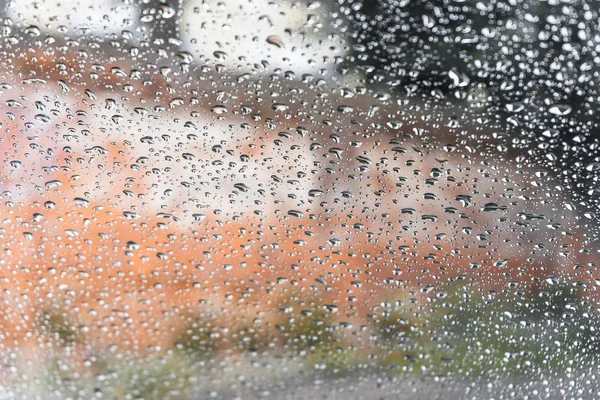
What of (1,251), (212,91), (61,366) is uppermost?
(212,91)

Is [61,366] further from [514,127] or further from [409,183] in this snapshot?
[514,127]

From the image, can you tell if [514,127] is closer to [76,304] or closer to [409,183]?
[409,183]

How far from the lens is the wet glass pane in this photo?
61 cm

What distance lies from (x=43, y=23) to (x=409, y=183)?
50cm

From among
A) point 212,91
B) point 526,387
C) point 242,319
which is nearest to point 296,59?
point 212,91

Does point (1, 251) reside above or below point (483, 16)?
below

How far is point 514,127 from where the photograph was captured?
67 cm

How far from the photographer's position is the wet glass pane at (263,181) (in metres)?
0.61

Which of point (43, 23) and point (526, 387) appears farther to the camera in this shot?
point (526, 387)

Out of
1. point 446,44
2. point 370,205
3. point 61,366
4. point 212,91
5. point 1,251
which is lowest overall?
point 61,366

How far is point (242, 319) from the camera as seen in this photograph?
0.62 m

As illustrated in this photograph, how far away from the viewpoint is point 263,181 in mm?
642

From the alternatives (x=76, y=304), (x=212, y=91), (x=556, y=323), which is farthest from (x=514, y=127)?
(x=76, y=304)

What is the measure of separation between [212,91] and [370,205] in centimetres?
25
